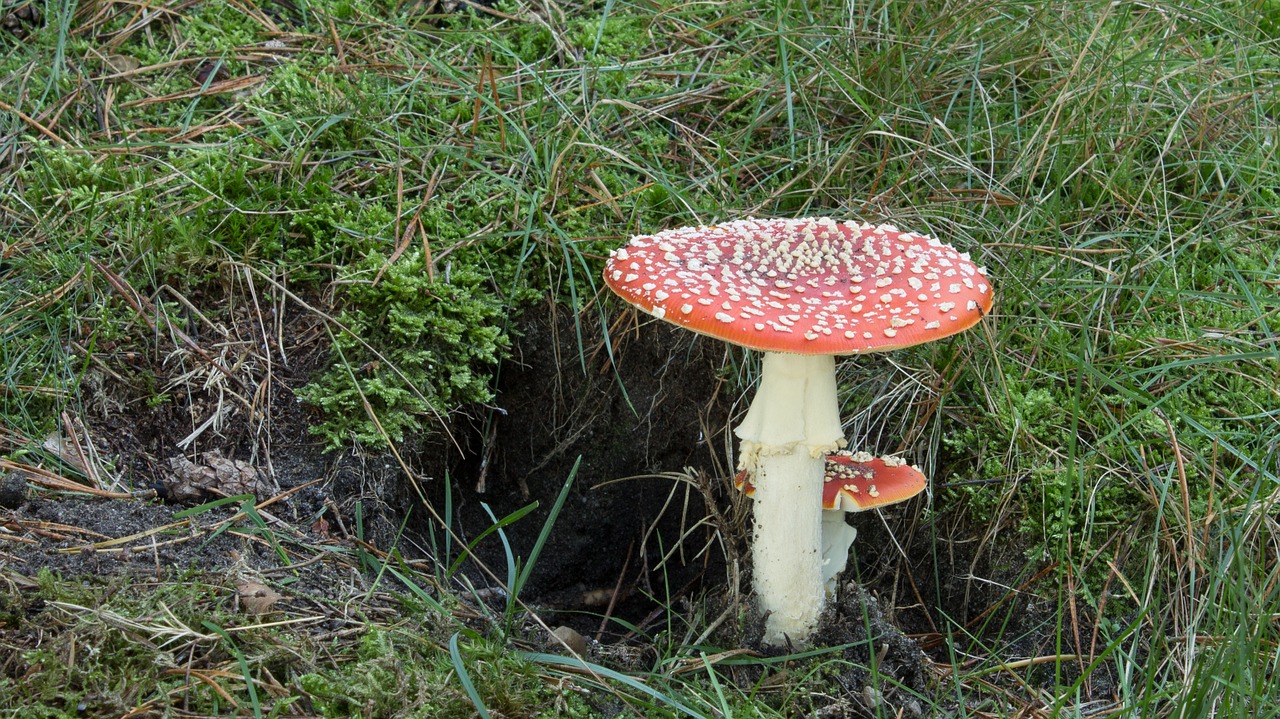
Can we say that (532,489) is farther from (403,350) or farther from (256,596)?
(256,596)

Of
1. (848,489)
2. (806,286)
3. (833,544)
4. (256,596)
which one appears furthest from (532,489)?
(806,286)

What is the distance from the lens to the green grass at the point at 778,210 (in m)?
2.88

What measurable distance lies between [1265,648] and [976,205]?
172 centimetres

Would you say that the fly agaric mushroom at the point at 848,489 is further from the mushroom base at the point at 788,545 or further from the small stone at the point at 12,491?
the small stone at the point at 12,491

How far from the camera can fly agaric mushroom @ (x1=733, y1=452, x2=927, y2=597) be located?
2754mm

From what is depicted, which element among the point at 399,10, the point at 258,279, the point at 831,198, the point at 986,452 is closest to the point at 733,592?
the point at 986,452

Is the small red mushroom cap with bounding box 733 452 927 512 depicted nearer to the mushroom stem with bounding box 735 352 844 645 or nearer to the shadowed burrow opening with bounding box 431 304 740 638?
the mushroom stem with bounding box 735 352 844 645

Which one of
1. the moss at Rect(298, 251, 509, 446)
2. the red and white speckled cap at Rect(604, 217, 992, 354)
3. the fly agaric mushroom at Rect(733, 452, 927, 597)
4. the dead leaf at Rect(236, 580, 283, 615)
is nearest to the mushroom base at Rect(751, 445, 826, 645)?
the fly agaric mushroom at Rect(733, 452, 927, 597)

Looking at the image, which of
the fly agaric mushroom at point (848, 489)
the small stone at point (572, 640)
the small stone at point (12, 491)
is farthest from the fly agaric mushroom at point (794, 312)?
the small stone at point (12, 491)

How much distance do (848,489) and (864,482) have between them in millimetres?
61

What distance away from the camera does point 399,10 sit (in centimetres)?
412

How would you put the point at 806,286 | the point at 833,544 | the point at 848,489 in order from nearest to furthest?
the point at 806,286 → the point at 848,489 → the point at 833,544

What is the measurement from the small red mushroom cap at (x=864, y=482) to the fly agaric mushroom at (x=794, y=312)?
10 centimetres

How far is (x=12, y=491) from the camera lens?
2.39m
